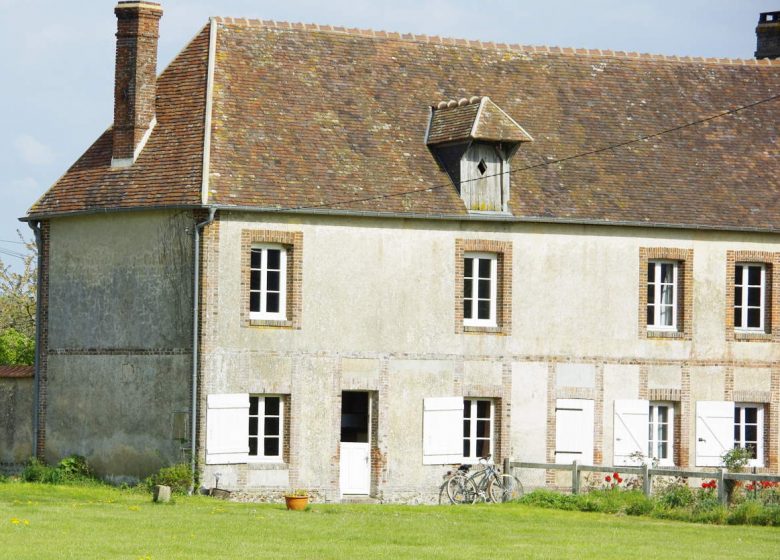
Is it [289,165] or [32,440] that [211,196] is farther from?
[32,440]

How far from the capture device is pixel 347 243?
98.3ft

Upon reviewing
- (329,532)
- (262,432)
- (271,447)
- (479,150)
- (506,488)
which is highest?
(479,150)

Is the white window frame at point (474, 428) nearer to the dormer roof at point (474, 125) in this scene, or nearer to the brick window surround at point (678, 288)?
the brick window surround at point (678, 288)

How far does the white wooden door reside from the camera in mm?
29859

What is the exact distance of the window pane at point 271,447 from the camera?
2947 cm

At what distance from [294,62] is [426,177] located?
3.51 meters

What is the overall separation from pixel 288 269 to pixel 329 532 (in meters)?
7.87

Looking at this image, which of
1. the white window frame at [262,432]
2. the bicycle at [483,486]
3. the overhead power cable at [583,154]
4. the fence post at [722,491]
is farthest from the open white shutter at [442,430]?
the fence post at [722,491]

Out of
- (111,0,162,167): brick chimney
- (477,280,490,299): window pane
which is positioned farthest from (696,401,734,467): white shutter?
(111,0,162,167): brick chimney

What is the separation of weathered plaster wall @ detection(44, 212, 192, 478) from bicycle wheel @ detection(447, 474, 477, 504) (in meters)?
4.91

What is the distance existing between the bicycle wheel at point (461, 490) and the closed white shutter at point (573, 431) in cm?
201

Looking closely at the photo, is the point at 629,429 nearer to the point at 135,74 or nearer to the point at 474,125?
the point at 474,125

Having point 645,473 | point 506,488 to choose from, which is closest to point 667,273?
point 645,473

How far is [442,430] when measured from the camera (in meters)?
30.4
